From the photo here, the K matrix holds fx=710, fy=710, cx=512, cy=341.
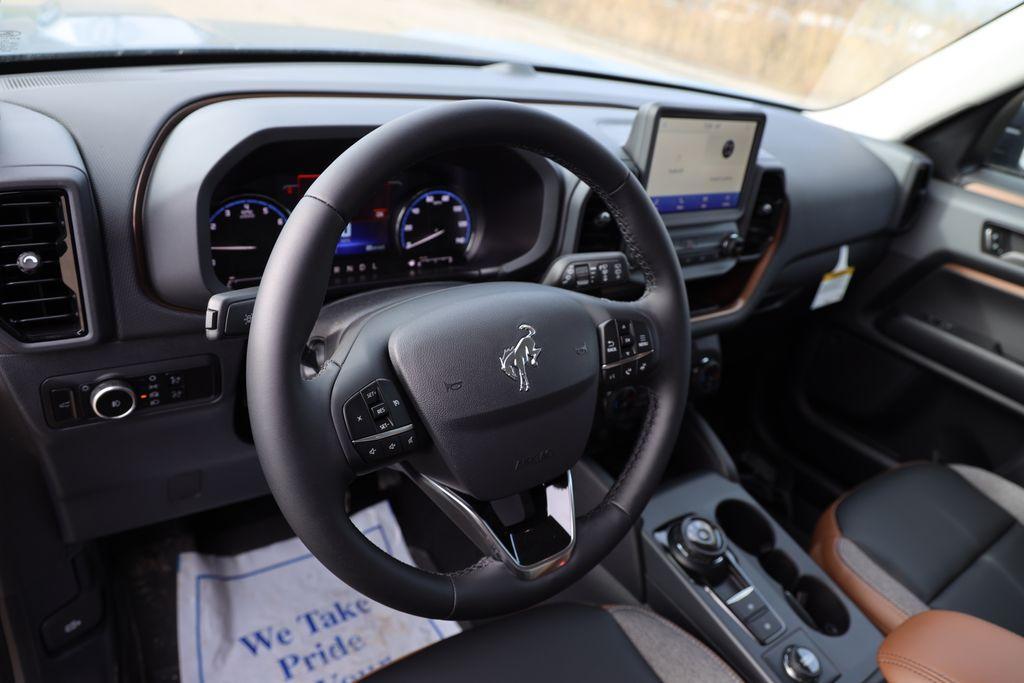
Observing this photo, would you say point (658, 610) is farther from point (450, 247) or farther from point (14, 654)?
point (14, 654)

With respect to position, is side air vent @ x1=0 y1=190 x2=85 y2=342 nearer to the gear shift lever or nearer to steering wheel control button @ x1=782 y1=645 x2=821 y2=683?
the gear shift lever

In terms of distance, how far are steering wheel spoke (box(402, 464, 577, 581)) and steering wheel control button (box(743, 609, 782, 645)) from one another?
558 mm

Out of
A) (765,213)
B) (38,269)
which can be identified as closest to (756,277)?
(765,213)

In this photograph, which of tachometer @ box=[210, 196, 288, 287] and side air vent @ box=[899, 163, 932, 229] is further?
side air vent @ box=[899, 163, 932, 229]

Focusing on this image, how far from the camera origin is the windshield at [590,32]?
1.15 meters

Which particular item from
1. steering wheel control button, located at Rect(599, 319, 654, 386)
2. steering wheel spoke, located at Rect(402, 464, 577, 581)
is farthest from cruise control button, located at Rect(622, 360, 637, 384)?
steering wheel spoke, located at Rect(402, 464, 577, 581)

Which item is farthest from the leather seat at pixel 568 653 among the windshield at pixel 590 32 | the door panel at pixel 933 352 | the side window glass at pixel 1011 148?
the side window glass at pixel 1011 148

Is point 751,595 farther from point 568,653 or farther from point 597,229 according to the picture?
point 597,229

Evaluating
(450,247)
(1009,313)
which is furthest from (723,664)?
(1009,313)

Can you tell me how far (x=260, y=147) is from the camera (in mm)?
960

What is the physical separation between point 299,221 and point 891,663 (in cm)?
89

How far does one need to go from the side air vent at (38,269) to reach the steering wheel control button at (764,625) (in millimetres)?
1134

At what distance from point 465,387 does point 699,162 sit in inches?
33.1

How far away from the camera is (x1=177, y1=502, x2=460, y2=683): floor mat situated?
4.54 ft
